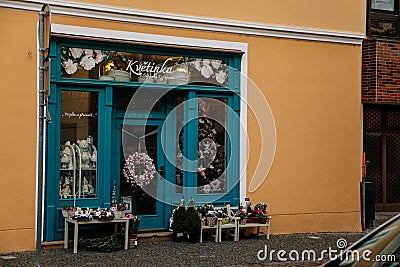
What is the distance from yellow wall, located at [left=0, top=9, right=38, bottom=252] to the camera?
10.9m

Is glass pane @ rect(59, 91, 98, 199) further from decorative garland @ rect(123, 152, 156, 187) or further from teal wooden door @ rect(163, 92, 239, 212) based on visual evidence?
teal wooden door @ rect(163, 92, 239, 212)

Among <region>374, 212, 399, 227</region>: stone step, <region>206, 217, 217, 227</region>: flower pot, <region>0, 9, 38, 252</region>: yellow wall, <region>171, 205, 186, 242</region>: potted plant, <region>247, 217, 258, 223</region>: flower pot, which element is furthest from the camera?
<region>374, 212, 399, 227</region>: stone step

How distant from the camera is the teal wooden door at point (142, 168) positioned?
1239 cm

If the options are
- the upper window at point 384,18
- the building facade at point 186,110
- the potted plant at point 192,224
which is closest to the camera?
the building facade at point 186,110

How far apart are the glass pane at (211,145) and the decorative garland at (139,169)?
3.17 feet

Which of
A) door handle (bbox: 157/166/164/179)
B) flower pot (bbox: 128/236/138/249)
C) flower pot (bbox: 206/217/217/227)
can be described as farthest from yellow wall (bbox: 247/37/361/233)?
flower pot (bbox: 128/236/138/249)

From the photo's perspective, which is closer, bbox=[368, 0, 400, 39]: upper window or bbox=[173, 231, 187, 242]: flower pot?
bbox=[173, 231, 187, 242]: flower pot

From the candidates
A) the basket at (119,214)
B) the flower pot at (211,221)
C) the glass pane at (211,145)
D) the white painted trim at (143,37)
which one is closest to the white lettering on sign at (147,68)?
the white painted trim at (143,37)

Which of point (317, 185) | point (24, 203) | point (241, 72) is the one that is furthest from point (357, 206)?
point (24, 203)

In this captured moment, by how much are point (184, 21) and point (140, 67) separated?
47.0 inches

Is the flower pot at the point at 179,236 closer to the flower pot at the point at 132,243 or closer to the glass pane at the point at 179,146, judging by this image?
the flower pot at the point at 132,243

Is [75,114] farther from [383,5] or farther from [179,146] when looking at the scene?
[383,5]

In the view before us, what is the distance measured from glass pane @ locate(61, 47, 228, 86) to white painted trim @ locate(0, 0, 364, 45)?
61cm

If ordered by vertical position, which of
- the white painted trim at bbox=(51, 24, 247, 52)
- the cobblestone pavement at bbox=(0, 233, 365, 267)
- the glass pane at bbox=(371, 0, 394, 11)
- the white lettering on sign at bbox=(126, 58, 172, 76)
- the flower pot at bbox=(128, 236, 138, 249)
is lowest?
the cobblestone pavement at bbox=(0, 233, 365, 267)
